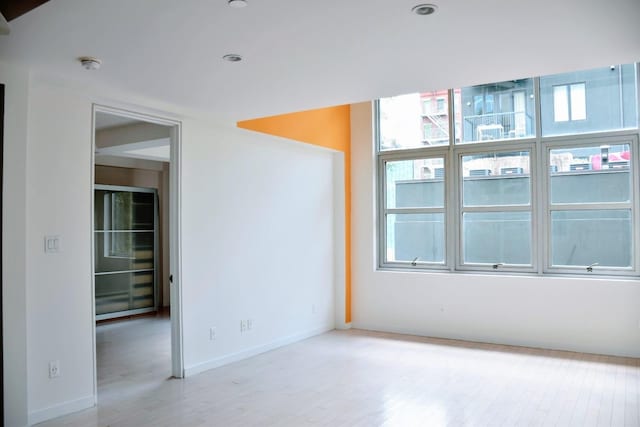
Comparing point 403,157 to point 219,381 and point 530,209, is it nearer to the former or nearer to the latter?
point 530,209

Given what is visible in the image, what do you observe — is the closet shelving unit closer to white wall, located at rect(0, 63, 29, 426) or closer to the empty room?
the empty room

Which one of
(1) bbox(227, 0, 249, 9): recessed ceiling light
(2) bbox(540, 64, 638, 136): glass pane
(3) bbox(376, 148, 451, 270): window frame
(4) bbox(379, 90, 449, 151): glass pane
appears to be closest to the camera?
(1) bbox(227, 0, 249, 9): recessed ceiling light

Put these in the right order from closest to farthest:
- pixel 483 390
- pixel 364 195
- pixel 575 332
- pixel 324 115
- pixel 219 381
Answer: pixel 483 390 → pixel 219 381 → pixel 575 332 → pixel 324 115 → pixel 364 195

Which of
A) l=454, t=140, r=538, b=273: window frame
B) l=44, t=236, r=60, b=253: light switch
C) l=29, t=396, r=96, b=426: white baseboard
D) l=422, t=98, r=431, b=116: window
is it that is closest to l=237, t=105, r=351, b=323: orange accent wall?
l=422, t=98, r=431, b=116: window

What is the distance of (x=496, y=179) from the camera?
19.8 feet

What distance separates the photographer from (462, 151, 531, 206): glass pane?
5.87 metres

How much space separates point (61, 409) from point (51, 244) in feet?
3.82

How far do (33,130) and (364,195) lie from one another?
13.4ft

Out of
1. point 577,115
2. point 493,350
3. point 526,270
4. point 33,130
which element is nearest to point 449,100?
point 577,115

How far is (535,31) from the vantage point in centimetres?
276

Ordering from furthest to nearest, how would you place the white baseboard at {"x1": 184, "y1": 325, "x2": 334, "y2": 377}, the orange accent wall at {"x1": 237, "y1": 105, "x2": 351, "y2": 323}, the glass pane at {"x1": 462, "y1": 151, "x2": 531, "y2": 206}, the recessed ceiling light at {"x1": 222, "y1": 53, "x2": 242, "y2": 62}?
1. the glass pane at {"x1": 462, "y1": 151, "x2": 531, "y2": 206}
2. the orange accent wall at {"x1": 237, "y1": 105, "x2": 351, "y2": 323}
3. the white baseboard at {"x1": 184, "y1": 325, "x2": 334, "y2": 377}
4. the recessed ceiling light at {"x1": 222, "y1": 53, "x2": 242, "y2": 62}

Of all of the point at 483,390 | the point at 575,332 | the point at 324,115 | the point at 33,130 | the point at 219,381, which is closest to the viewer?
the point at 33,130

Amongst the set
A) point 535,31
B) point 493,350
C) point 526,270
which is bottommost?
point 493,350

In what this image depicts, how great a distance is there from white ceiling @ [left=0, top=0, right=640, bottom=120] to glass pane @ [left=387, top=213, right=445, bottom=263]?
9.11ft
